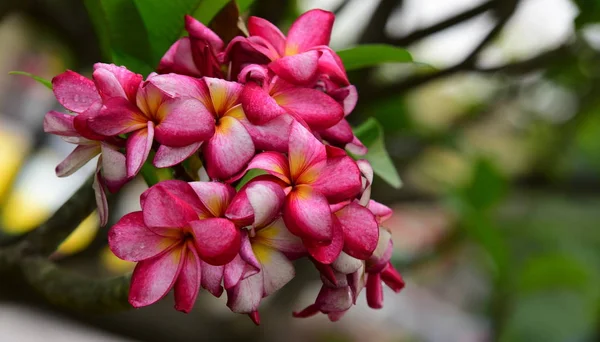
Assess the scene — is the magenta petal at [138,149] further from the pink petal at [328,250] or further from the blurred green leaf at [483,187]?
the blurred green leaf at [483,187]

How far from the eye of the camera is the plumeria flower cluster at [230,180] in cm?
37

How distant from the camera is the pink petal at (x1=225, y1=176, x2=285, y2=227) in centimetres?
35

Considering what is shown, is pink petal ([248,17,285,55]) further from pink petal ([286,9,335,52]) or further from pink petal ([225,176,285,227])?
pink petal ([225,176,285,227])

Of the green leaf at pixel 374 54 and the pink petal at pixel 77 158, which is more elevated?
the green leaf at pixel 374 54

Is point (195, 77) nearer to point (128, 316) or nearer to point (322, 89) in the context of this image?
point (322, 89)

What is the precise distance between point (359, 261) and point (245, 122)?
0.12m

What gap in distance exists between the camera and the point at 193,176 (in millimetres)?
435

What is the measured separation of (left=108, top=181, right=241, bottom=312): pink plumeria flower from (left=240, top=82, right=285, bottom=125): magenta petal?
0.05 m

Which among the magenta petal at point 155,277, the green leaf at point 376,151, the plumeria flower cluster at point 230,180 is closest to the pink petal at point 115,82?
the plumeria flower cluster at point 230,180

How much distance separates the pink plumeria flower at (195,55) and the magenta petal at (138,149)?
0.24 feet

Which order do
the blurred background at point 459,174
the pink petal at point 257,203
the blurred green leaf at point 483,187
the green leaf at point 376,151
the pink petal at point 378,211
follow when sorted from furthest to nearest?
1. the blurred green leaf at point 483,187
2. the blurred background at point 459,174
3. the green leaf at point 376,151
4. the pink petal at point 378,211
5. the pink petal at point 257,203

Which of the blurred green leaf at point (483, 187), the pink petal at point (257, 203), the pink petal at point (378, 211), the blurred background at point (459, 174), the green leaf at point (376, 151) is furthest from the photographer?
A: the blurred green leaf at point (483, 187)

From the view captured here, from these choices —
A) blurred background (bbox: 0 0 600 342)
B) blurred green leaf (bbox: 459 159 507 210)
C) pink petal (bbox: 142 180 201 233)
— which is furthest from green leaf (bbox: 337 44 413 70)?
blurred green leaf (bbox: 459 159 507 210)

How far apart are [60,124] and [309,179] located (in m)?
0.17
